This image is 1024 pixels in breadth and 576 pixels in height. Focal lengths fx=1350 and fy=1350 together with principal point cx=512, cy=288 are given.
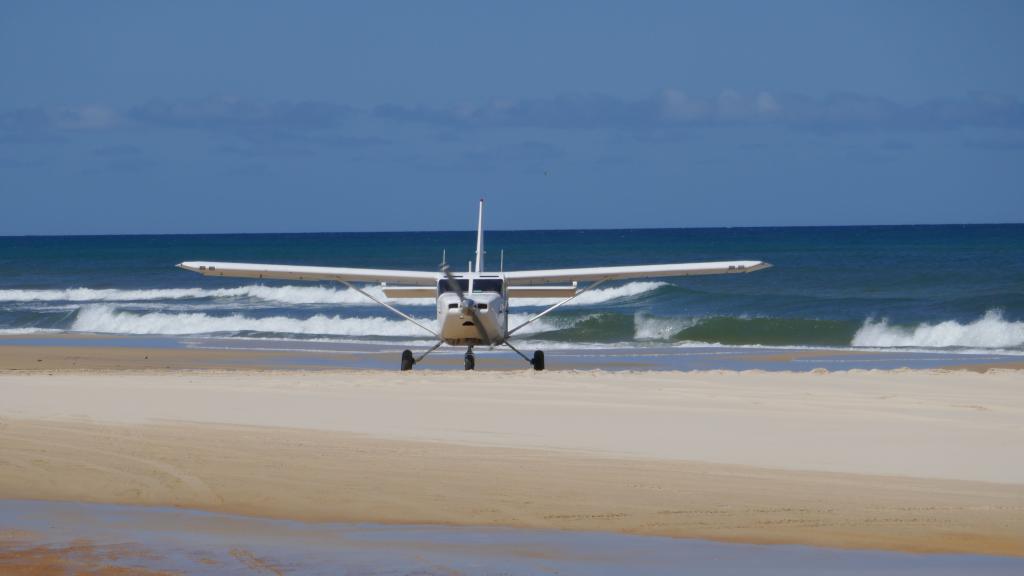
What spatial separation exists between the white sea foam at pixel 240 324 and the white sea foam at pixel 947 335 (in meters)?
7.38

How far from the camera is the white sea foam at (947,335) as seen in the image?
87.8 ft

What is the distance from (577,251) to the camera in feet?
287

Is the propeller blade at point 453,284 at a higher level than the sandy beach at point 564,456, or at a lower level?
higher

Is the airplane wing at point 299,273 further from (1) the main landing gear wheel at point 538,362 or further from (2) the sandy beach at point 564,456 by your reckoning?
(2) the sandy beach at point 564,456

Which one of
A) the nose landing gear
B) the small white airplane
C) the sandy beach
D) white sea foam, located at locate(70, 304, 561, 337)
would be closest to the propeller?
the small white airplane

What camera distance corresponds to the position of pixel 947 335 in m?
27.4

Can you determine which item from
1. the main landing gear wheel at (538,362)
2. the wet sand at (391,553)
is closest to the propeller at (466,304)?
the main landing gear wheel at (538,362)

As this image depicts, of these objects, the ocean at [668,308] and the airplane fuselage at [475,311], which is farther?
the ocean at [668,308]

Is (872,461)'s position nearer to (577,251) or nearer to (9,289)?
(9,289)

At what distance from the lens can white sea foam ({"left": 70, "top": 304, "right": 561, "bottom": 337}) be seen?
32.4 meters

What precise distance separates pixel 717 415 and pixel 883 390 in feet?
9.68

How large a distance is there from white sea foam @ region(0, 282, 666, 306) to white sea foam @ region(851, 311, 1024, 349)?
12.7 m

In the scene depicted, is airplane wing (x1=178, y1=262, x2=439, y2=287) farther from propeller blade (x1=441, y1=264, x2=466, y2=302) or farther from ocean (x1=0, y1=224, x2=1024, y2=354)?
ocean (x1=0, y1=224, x2=1024, y2=354)

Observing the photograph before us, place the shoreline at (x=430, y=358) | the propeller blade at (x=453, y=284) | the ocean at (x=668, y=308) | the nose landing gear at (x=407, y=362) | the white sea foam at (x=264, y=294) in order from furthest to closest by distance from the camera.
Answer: the white sea foam at (x=264, y=294) < the ocean at (x=668, y=308) < the shoreline at (x=430, y=358) < the nose landing gear at (x=407, y=362) < the propeller blade at (x=453, y=284)
